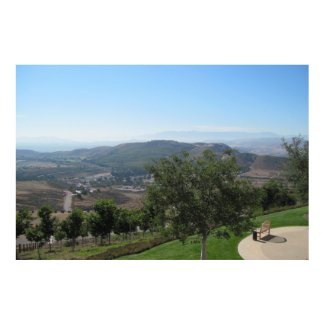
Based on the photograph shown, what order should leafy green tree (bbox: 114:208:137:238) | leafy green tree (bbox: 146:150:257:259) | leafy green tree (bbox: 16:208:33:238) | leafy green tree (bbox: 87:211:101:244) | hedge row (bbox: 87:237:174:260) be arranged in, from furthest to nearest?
leafy green tree (bbox: 114:208:137:238) → leafy green tree (bbox: 87:211:101:244) → leafy green tree (bbox: 16:208:33:238) → hedge row (bbox: 87:237:174:260) → leafy green tree (bbox: 146:150:257:259)

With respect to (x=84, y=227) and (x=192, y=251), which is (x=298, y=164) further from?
(x=84, y=227)

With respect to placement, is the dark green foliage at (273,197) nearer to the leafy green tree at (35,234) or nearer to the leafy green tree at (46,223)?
the leafy green tree at (46,223)

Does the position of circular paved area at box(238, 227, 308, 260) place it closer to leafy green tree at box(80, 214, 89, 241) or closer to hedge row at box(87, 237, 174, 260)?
hedge row at box(87, 237, 174, 260)

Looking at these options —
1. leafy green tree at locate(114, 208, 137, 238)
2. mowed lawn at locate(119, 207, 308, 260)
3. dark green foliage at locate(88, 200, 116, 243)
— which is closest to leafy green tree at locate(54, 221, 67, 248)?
dark green foliage at locate(88, 200, 116, 243)
